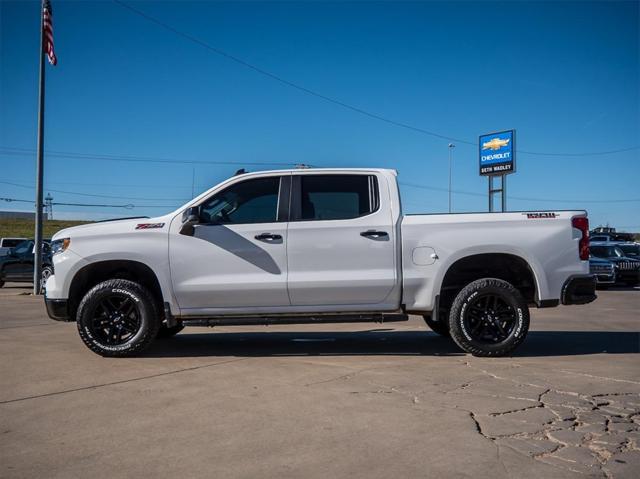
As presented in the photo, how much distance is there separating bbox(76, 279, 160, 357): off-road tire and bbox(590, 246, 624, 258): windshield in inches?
762

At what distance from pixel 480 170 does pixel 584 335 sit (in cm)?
2660

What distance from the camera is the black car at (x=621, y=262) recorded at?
21.6 metres

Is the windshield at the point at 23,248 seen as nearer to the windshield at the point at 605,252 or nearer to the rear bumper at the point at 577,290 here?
the rear bumper at the point at 577,290

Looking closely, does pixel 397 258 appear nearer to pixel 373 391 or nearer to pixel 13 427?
pixel 373 391

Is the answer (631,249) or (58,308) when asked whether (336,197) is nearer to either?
(58,308)

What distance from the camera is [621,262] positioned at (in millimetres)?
21703

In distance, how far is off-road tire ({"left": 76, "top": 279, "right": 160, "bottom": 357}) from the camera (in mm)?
6766

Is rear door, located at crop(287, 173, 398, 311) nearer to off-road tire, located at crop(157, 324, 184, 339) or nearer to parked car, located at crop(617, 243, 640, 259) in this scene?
off-road tire, located at crop(157, 324, 184, 339)

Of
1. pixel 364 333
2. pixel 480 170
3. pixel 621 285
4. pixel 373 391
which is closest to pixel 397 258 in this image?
pixel 373 391

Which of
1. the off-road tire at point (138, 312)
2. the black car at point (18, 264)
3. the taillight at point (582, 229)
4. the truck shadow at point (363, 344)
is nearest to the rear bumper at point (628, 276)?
the truck shadow at point (363, 344)

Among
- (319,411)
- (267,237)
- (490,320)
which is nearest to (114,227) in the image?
(267,237)

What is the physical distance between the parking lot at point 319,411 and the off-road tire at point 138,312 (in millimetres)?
166

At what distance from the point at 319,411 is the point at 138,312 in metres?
3.05

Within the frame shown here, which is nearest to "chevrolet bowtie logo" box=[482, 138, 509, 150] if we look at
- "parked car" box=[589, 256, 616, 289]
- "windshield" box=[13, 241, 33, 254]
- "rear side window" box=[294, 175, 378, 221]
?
"parked car" box=[589, 256, 616, 289]
